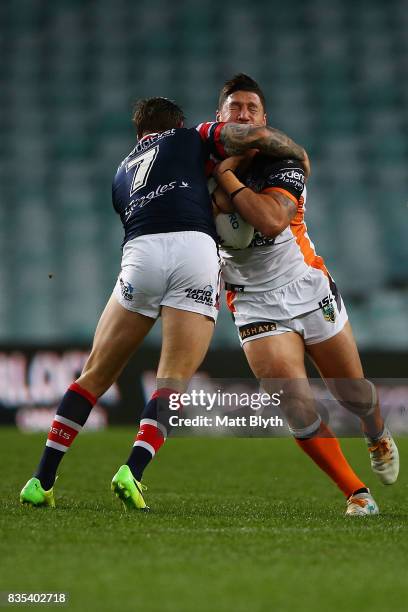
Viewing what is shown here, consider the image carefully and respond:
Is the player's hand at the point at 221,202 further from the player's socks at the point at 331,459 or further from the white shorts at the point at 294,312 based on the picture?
the player's socks at the point at 331,459

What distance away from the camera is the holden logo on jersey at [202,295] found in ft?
13.4

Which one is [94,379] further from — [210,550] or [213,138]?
[210,550]

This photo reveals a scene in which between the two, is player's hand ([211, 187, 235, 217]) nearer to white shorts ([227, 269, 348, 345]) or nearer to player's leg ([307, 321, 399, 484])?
white shorts ([227, 269, 348, 345])

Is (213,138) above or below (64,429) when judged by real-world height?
above

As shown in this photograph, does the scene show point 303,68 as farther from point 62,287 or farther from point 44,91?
point 62,287

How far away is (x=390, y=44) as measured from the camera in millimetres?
16766

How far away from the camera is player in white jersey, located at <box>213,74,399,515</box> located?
4.30 meters

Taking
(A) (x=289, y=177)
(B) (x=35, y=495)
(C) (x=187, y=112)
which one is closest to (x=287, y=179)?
(A) (x=289, y=177)

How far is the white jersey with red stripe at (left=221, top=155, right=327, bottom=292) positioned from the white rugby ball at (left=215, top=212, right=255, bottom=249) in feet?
0.18

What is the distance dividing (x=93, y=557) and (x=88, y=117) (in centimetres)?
1388

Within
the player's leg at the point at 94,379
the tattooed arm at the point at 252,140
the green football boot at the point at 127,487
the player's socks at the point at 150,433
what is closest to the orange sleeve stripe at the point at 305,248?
the tattooed arm at the point at 252,140

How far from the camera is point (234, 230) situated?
175 inches

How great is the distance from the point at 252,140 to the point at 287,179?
261 mm

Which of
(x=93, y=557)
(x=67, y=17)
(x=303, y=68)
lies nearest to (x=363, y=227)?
(x=303, y=68)
